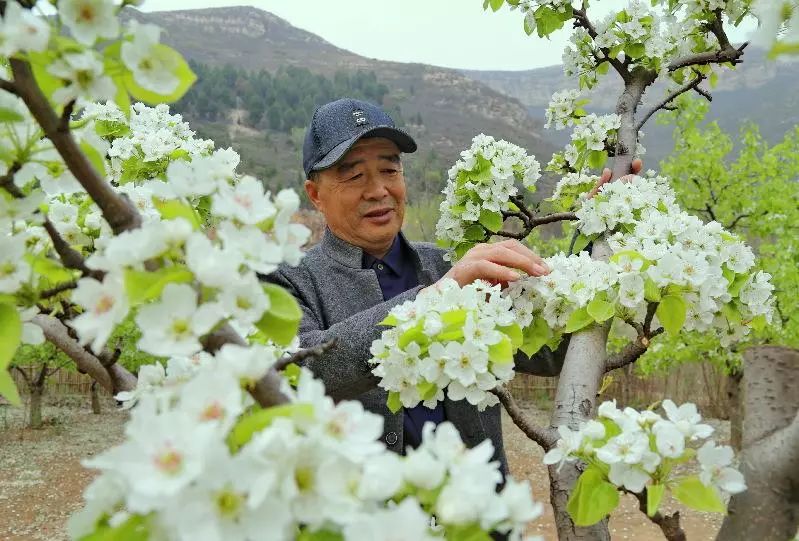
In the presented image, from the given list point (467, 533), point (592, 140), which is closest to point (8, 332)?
point (467, 533)

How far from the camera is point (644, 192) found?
7.33 ft

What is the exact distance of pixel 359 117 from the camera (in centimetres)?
245

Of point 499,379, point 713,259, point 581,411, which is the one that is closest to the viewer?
point 499,379

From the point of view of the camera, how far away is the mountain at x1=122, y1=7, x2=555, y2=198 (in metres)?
46.1

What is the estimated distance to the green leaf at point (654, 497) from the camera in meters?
1.00

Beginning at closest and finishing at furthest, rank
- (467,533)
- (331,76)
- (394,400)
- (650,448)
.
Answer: (467,533)
(650,448)
(394,400)
(331,76)

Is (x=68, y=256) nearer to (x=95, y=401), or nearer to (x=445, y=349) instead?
(x=445, y=349)

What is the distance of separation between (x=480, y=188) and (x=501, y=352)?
4.55 ft

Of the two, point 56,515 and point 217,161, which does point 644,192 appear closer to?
point 217,161

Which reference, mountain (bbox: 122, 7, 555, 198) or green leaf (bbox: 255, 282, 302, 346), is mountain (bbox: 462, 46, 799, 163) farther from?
green leaf (bbox: 255, 282, 302, 346)

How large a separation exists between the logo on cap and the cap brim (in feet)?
0.16

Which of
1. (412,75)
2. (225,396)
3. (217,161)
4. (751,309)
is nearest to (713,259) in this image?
(751,309)

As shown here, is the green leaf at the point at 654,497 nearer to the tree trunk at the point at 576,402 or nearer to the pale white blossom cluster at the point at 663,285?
the tree trunk at the point at 576,402

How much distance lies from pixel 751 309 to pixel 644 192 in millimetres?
631
